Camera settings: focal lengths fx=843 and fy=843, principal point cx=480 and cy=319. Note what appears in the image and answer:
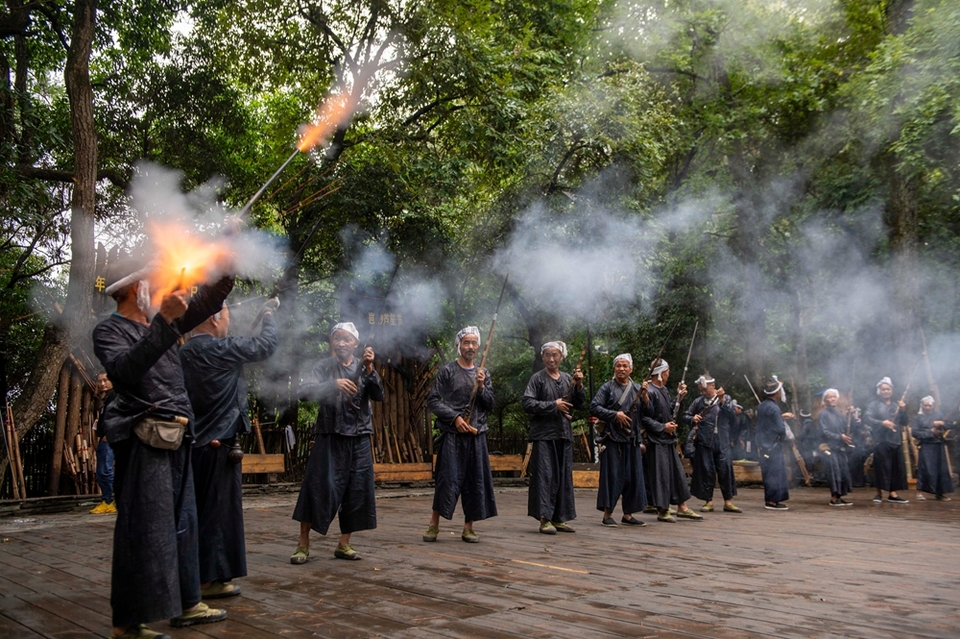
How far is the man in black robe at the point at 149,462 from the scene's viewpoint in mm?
3564

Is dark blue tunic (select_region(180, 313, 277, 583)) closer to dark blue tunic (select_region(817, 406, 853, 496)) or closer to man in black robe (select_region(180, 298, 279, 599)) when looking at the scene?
man in black robe (select_region(180, 298, 279, 599))

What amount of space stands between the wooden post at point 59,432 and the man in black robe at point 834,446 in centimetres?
1081

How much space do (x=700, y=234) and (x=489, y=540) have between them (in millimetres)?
12894

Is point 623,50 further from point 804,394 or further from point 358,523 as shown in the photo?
point 358,523

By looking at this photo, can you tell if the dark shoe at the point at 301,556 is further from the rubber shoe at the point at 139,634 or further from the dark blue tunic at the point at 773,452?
the dark blue tunic at the point at 773,452

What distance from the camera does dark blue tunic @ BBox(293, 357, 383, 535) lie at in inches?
235

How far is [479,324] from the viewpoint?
19.8 m

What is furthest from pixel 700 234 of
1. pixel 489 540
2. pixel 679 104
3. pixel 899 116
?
pixel 489 540

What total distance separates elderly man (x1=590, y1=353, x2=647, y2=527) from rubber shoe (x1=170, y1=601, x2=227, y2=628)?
5209 mm

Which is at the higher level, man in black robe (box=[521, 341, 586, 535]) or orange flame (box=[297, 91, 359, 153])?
orange flame (box=[297, 91, 359, 153])

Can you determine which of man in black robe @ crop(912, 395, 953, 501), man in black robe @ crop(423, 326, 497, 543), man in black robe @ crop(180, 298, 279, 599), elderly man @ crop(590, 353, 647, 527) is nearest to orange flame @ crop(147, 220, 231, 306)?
man in black robe @ crop(180, 298, 279, 599)

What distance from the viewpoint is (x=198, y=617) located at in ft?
13.4

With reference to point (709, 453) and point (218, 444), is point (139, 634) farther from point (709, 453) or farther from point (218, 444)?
point (709, 453)

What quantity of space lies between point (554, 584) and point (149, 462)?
8.25ft
